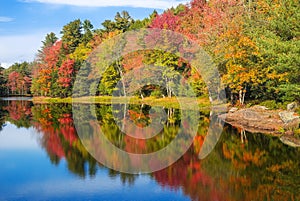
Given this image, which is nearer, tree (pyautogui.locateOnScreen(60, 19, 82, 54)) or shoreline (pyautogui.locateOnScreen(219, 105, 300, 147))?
Answer: shoreline (pyautogui.locateOnScreen(219, 105, 300, 147))

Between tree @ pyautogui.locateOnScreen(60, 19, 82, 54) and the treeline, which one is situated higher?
tree @ pyautogui.locateOnScreen(60, 19, 82, 54)

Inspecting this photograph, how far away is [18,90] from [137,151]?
8365 cm

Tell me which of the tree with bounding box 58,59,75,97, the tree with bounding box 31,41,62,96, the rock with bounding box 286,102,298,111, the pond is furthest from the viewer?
the tree with bounding box 31,41,62,96

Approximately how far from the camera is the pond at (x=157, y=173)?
11984 millimetres

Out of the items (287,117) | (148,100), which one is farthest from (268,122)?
(148,100)

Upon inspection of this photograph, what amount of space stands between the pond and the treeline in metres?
5.34

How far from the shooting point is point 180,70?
4225 cm

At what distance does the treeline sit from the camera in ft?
72.0

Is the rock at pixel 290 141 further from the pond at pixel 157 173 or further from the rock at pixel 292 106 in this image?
the rock at pixel 292 106

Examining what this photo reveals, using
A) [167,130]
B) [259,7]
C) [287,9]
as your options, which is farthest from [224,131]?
[259,7]

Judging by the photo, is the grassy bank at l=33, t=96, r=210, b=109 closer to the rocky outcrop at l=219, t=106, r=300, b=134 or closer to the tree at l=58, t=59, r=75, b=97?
the tree at l=58, t=59, r=75, b=97

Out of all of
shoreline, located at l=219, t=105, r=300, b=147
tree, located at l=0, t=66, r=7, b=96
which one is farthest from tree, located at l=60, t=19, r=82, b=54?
shoreline, located at l=219, t=105, r=300, b=147

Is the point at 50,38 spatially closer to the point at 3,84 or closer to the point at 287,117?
the point at 3,84

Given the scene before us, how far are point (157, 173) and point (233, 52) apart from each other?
18.4 m
